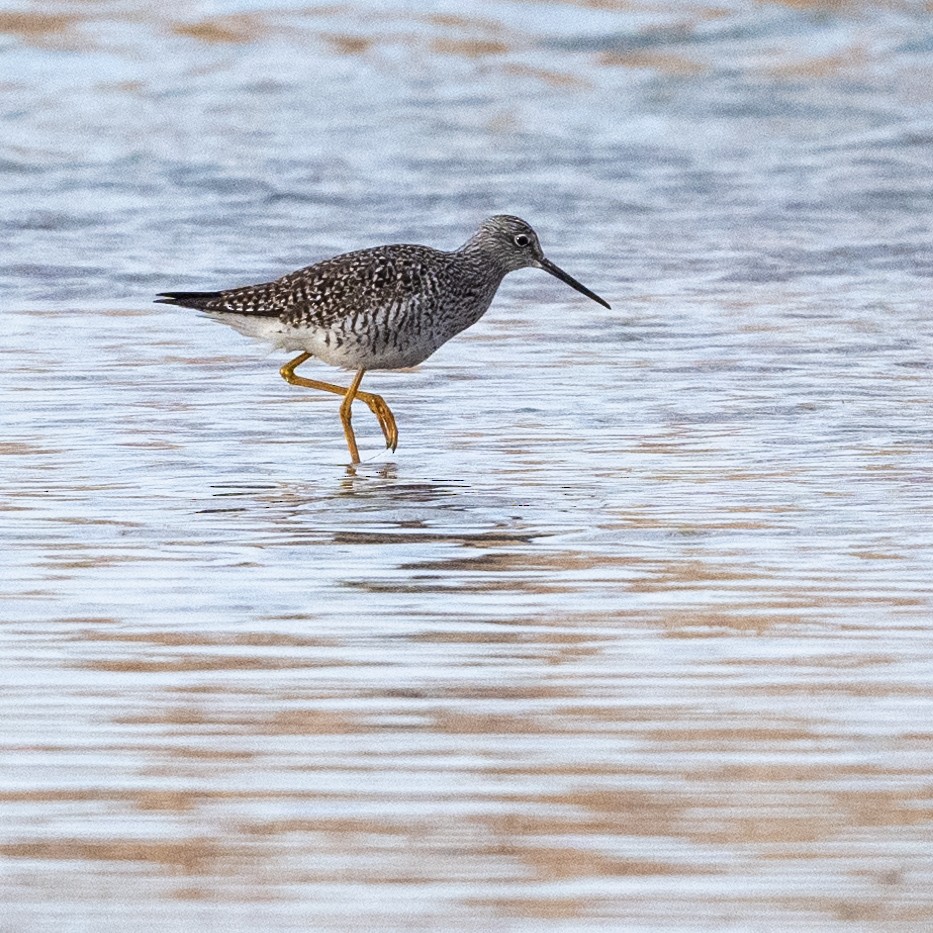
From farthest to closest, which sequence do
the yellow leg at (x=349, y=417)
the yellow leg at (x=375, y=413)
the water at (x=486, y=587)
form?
the yellow leg at (x=375, y=413) → the yellow leg at (x=349, y=417) → the water at (x=486, y=587)

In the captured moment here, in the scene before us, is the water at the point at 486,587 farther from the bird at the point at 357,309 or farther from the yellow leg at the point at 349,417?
the bird at the point at 357,309

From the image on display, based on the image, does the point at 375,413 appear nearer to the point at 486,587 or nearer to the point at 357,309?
the point at 357,309

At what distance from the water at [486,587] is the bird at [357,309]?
339 millimetres

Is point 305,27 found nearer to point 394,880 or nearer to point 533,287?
point 533,287

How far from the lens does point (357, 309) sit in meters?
10.2

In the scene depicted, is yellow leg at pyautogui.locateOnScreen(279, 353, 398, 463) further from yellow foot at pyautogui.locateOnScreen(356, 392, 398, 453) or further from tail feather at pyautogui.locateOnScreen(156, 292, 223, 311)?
tail feather at pyautogui.locateOnScreen(156, 292, 223, 311)

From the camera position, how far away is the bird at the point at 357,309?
10266 millimetres

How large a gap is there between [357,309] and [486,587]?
3.72m

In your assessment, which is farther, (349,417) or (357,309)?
(357,309)

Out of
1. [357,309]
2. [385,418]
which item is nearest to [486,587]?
[385,418]

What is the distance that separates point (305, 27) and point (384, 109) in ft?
10.3

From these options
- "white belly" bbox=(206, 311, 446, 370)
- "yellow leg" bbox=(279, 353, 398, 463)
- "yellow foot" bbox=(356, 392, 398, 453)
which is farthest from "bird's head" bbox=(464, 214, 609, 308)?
"yellow foot" bbox=(356, 392, 398, 453)

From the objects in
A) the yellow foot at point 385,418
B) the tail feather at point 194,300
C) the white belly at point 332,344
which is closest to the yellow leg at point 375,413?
the yellow foot at point 385,418

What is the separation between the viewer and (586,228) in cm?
1883
